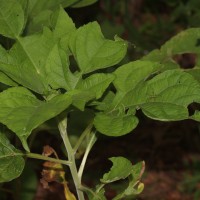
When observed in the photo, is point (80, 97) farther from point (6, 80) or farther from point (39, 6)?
point (39, 6)

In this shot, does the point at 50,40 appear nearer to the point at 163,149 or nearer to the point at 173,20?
the point at 163,149

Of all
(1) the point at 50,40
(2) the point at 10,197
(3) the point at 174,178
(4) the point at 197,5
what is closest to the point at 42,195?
(2) the point at 10,197

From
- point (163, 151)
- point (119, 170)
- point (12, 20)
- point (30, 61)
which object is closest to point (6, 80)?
point (30, 61)

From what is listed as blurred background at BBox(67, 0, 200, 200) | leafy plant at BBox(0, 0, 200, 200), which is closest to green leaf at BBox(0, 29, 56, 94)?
leafy plant at BBox(0, 0, 200, 200)

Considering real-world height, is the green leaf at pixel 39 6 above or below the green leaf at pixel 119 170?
above

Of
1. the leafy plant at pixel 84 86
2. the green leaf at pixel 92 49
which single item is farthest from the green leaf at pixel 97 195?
the green leaf at pixel 92 49

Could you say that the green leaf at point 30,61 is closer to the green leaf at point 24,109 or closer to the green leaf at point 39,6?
the green leaf at point 24,109
